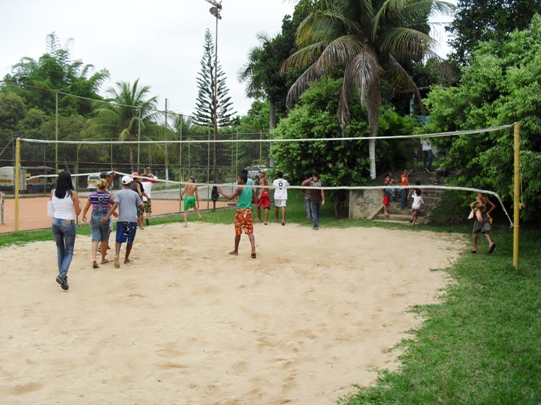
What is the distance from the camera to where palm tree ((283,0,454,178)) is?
653 inches

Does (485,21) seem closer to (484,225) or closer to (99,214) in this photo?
(484,225)

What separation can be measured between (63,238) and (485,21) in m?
17.7

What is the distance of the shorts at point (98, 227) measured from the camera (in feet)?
29.1

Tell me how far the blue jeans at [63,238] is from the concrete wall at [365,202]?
11.6 metres

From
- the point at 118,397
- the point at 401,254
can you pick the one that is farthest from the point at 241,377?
the point at 401,254

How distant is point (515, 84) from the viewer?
10.8 meters

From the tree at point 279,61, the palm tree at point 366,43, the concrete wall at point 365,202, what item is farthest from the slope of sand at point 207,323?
the tree at point 279,61

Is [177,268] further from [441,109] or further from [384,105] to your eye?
[384,105]

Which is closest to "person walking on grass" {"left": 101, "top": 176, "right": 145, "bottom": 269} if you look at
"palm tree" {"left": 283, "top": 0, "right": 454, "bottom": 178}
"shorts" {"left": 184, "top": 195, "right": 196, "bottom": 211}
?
"shorts" {"left": 184, "top": 195, "right": 196, "bottom": 211}

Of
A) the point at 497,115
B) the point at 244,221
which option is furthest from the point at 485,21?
the point at 244,221

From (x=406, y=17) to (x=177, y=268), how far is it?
42.1 ft

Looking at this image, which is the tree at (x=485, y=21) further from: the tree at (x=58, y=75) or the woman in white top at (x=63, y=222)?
the tree at (x=58, y=75)

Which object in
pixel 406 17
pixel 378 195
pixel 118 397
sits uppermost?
pixel 406 17

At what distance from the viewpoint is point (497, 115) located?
1145 centimetres
